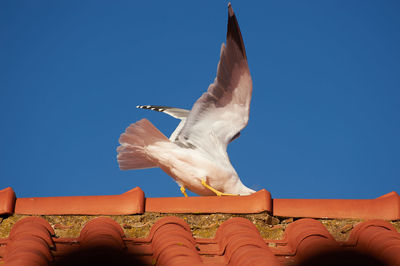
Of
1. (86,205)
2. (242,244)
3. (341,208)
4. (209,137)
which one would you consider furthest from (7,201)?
(209,137)

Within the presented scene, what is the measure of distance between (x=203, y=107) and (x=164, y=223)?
8.51 feet

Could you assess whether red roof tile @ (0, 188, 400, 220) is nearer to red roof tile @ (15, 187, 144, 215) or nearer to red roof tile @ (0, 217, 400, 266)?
red roof tile @ (15, 187, 144, 215)

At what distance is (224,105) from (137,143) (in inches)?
31.2

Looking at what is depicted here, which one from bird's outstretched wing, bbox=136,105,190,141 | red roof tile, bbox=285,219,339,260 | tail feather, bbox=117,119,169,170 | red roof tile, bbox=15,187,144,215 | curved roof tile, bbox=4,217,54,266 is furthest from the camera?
bird's outstretched wing, bbox=136,105,190,141

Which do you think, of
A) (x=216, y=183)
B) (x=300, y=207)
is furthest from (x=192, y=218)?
(x=216, y=183)

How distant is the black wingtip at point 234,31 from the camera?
5246mm

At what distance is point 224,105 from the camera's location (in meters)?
5.48

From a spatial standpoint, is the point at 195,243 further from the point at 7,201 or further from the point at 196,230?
the point at 7,201

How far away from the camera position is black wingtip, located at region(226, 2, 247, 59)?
525 centimetres

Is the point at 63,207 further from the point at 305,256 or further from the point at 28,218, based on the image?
the point at 305,256

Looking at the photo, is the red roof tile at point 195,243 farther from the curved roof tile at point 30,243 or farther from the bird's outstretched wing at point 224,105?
the bird's outstretched wing at point 224,105

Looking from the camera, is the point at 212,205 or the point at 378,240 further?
the point at 212,205

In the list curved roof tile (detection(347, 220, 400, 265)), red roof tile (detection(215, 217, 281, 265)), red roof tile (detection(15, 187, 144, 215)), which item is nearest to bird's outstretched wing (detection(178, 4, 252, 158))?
red roof tile (detection(15, 187, 144, 215))

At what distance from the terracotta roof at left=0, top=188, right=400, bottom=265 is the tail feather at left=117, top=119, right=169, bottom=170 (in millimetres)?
2054
